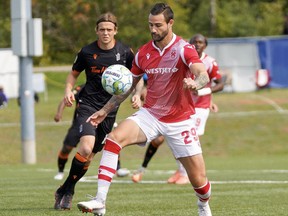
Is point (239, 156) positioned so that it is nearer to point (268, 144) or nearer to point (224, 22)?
point (268, 144)

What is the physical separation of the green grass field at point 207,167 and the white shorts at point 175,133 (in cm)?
112

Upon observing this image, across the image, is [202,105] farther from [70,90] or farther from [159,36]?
[159,36]

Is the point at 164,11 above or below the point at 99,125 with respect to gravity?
above

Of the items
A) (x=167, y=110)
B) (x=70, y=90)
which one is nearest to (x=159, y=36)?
(x=167, y=110)

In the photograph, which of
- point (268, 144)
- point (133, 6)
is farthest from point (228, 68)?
point (133, 6)

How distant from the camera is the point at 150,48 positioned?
9867 mm

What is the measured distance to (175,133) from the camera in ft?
31.7

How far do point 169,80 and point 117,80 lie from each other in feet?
1.69

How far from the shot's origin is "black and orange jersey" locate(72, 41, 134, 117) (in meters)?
11.7

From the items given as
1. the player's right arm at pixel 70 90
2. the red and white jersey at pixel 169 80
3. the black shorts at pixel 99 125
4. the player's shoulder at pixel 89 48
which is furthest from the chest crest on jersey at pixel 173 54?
the player's shoulder at pixel 89 48

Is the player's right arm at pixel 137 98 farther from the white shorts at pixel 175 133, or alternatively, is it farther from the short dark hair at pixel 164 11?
the short dark hair at pixel 164 11

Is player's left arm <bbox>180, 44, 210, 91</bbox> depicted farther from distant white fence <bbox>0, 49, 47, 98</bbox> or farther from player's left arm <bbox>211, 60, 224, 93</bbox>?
distant white fence <bbox>0, 49, 47, 98</bbox>

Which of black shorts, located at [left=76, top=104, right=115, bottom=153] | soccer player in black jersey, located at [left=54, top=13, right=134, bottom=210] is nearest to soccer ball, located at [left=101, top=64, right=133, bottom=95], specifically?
soccer player in black jersey, located at [left=54, top=13, right=134, bottom=210]

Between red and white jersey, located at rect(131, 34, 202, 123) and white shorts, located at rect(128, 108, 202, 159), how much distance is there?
6cm
